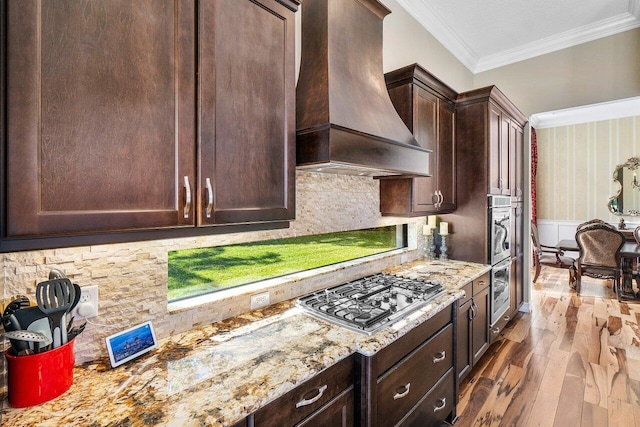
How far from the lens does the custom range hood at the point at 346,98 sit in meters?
1.49

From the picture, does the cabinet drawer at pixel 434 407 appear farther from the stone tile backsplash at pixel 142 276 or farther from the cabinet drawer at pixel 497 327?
the cabinet drawer at pixel 497 327

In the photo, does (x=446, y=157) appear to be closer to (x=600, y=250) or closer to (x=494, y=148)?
(x=494, y=148)

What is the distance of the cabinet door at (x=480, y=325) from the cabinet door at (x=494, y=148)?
99cm

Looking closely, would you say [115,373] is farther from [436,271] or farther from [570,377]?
[570,377]

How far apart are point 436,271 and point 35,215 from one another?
8.49 ft

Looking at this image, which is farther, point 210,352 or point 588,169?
point 588,169

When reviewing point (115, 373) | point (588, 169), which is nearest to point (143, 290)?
point (115, 373)

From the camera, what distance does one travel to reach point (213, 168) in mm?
1141

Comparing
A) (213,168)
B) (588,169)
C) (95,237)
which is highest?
(588,169)

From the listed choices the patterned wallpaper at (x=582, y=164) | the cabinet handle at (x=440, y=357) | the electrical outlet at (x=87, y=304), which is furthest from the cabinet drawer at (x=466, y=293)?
the patterned wallpaper at (x=582, y=164)

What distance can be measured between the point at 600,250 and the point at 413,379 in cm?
452

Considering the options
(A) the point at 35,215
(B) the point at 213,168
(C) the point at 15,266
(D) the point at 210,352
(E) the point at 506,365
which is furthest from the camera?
(E) the point at 506,365

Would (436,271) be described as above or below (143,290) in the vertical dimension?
below

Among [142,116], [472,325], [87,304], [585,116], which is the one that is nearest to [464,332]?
[472,325]
